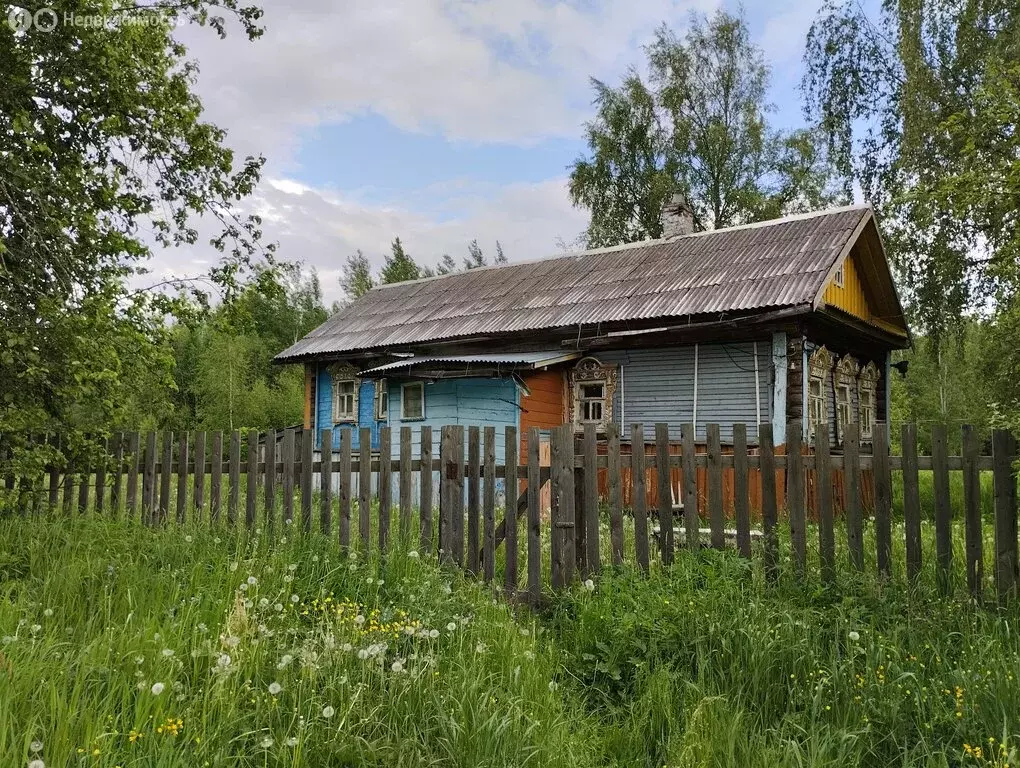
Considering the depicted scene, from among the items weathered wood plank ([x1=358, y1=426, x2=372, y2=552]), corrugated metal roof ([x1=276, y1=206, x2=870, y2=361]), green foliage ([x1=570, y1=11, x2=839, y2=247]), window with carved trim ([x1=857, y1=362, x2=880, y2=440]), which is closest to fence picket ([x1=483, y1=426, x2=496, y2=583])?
weathered wood plank ([x1=358, y1=426, x2=372, y2=552])

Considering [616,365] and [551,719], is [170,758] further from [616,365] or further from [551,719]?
[616,365]

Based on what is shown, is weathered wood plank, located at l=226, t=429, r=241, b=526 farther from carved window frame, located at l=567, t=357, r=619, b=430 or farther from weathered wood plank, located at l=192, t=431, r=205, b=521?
carved window frame, located at l=567, t=357, r=619, b=430

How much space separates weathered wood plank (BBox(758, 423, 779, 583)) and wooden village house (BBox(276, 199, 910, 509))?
22.4 ft

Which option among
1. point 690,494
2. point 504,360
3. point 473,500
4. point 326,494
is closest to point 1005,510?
point 690,494

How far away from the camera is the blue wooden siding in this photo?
11516mm

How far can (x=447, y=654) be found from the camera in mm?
3281

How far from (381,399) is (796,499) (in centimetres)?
1163

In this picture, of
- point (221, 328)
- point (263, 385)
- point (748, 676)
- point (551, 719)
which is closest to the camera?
point (551, 719)

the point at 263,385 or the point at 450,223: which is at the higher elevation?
the point at 450,223

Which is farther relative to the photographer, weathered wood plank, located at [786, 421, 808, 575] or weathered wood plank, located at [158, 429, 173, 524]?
weathered wood plank, located at [158, 429, 173, 524]

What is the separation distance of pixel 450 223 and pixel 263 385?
26960mm

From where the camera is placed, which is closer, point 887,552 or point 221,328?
point 887,552

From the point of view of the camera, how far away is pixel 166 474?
5801 mm

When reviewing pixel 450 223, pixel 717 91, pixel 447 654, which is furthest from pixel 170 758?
pixel 450 223
